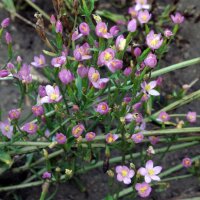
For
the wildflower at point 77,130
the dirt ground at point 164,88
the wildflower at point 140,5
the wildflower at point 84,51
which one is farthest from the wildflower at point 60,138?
the wildflower at point 140,5

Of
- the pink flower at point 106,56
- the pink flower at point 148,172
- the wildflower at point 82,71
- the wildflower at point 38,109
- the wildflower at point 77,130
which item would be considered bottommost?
the pink flower at point 148,172

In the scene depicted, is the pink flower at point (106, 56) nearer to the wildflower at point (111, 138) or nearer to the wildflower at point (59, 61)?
the wildflower at point (59, 61)

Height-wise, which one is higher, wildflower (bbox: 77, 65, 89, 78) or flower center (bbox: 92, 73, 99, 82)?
wildflower (bbox: 77, 65, 89, 78)

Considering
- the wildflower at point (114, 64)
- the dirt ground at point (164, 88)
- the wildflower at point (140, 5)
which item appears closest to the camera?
the wildflower at point (114, 64)

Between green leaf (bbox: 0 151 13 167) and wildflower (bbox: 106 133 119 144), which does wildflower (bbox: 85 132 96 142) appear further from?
green leaf (bbox: 0 151 13 167)

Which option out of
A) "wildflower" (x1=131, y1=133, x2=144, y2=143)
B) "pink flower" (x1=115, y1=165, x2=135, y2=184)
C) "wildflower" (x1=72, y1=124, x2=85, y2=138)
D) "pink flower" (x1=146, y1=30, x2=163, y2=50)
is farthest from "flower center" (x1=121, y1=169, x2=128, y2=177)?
"pink flower" (x1=146, y1=30, x2=163, y2=50)

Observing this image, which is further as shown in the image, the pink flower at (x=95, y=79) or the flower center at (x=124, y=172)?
the flower center at (x=124, y=172)
